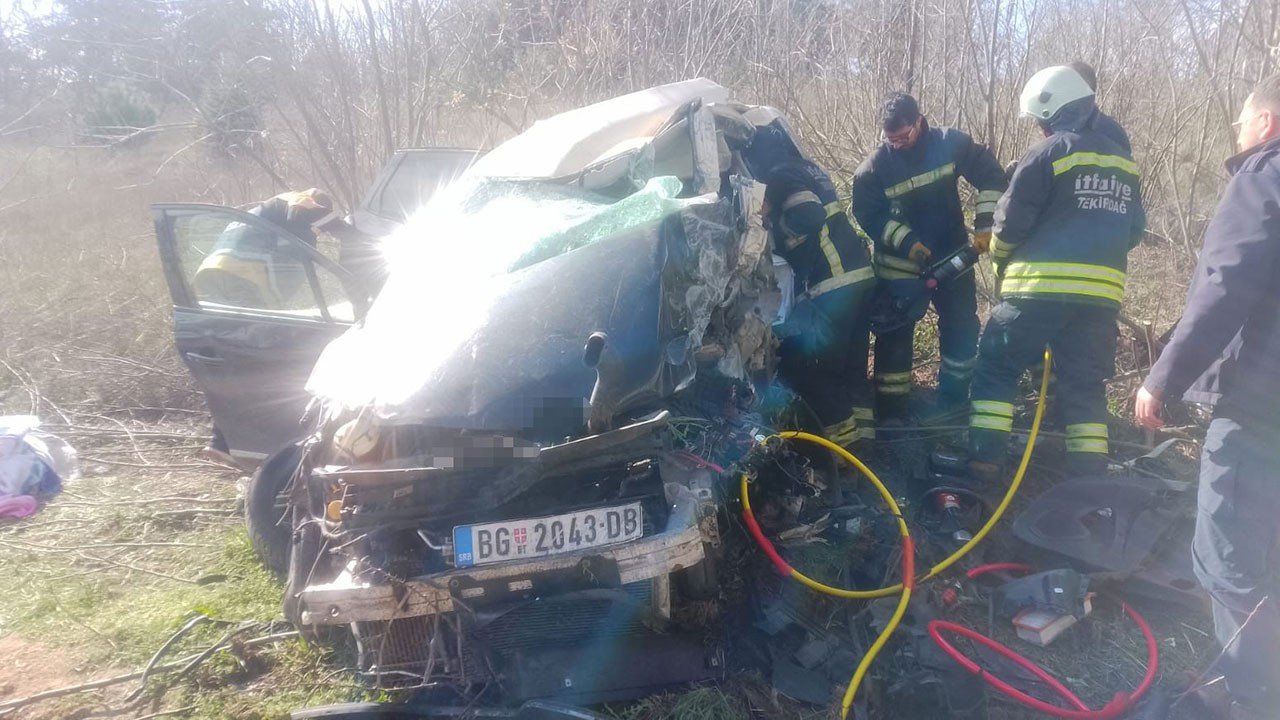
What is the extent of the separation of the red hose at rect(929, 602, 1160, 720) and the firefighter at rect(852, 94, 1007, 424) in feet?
6.36

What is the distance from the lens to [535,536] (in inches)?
96.5

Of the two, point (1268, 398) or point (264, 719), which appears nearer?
point (1268, 398)

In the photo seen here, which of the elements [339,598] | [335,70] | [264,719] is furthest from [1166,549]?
[335,70]

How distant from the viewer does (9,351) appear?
23.6ft

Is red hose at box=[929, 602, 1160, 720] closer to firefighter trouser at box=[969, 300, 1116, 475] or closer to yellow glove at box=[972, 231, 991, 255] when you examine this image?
firefighter trouser at box=[969, 300, 1116, 475]

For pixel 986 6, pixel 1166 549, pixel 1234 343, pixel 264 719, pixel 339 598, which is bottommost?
pixel 264 719

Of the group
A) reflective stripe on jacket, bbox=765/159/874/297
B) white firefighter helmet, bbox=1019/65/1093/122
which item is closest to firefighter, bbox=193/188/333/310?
reflective stripe on jacket, bbox=765/159/874/297

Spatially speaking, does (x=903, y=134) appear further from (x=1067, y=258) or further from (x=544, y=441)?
(x=544, y=441)

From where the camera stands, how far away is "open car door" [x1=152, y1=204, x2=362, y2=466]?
4.20 meters

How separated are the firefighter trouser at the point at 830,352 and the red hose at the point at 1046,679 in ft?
5.08

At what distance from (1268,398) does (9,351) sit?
30.2 feet

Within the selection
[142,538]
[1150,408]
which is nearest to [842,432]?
[1150,408]

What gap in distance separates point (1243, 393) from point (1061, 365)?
4.10 feet

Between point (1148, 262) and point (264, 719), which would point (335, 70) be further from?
point (1148, 262)
